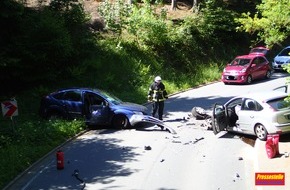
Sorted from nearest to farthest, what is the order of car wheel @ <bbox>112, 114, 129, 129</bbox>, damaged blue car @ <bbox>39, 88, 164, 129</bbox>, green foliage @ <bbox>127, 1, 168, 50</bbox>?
damaged blue car @ <bbox>39, 88, 164, 129</bbox> < car wheel @ <bbox>112, 114, 129, 129</bbox> < green foliage @ <bbox>127, 1, 168, 50</bbox>

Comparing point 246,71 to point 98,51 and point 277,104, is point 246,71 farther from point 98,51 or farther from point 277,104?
point 277,104

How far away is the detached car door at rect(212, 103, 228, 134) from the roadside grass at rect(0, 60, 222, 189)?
532 cm

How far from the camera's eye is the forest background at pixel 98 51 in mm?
16656

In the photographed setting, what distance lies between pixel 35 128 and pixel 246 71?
1506 centimetres

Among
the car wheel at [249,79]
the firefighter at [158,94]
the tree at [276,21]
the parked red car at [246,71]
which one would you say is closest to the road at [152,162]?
the firefighter at [158,94]

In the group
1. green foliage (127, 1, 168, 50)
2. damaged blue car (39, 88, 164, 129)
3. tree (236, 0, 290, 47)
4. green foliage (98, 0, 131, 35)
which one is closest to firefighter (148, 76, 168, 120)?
damaged blue car (39, 88, 164, 129)

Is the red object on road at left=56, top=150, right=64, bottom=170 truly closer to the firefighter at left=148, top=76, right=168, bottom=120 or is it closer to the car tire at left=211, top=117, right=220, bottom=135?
the car tire at left=211, top=117, right=220, bottom=135

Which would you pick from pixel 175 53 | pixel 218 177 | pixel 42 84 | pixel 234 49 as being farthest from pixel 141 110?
pixel 234 49

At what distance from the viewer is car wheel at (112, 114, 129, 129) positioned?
1741cm

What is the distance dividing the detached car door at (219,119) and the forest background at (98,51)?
4893 millimetres

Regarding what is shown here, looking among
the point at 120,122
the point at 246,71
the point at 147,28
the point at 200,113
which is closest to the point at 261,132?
the point at 200,113

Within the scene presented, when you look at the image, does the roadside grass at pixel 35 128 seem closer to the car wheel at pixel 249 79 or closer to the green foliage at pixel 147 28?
the green foliage at pixel 147 28

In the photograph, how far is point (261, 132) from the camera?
14.7 m

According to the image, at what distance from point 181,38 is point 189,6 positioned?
32.1 ft
